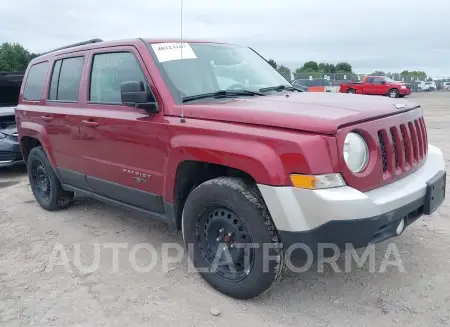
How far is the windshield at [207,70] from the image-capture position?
3.48 metres

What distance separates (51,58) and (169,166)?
2620mm

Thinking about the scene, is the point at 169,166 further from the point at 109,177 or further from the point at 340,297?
the point at 340,297

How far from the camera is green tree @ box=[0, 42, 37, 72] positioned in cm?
5366

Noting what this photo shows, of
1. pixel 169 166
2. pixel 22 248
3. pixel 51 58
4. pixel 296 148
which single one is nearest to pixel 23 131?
pixel 51 58

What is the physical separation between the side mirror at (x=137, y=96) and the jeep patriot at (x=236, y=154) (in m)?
0.01

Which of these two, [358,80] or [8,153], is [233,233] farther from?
[358,80]

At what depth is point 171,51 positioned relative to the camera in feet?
12.0

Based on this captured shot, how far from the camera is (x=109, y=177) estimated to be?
3.96 metres

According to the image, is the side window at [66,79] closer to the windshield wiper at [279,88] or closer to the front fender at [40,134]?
the front fender at [40,134]

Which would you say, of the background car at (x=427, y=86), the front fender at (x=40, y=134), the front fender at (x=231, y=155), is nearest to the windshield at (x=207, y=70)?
the front fender at (x=231, y=155)

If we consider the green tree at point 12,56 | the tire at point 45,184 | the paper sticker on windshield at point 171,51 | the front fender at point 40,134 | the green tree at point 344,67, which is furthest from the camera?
the green tree at point 344,67

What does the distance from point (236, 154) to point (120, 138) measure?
53.3 inches

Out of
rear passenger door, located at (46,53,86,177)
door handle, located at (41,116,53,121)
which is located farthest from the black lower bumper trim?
door handle, located at (41,116,53,121)

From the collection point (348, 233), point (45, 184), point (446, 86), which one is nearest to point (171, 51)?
point (348, 233)
